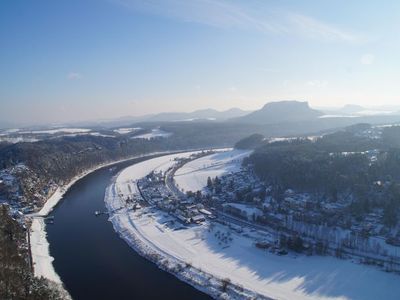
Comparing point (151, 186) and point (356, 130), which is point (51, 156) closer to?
point (151, 186)

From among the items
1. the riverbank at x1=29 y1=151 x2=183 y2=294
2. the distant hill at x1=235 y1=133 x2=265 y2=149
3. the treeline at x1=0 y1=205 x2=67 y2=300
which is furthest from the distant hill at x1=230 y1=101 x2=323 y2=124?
the treeline at x1=0 y1=205 x2=67 y2=300

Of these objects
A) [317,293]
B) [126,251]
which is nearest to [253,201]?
[126,251]

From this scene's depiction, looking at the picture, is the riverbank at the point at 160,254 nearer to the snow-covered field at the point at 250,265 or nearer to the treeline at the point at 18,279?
the snow-covered field at the point at 250,265

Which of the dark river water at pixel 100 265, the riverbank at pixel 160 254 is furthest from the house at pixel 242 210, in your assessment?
the dark river water at pixel 100 265

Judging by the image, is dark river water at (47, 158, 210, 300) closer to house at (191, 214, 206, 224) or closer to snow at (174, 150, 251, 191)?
house at (191, 214, 206, 224)

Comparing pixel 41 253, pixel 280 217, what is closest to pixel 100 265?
pixel 41 253

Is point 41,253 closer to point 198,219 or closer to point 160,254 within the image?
point 160,254
